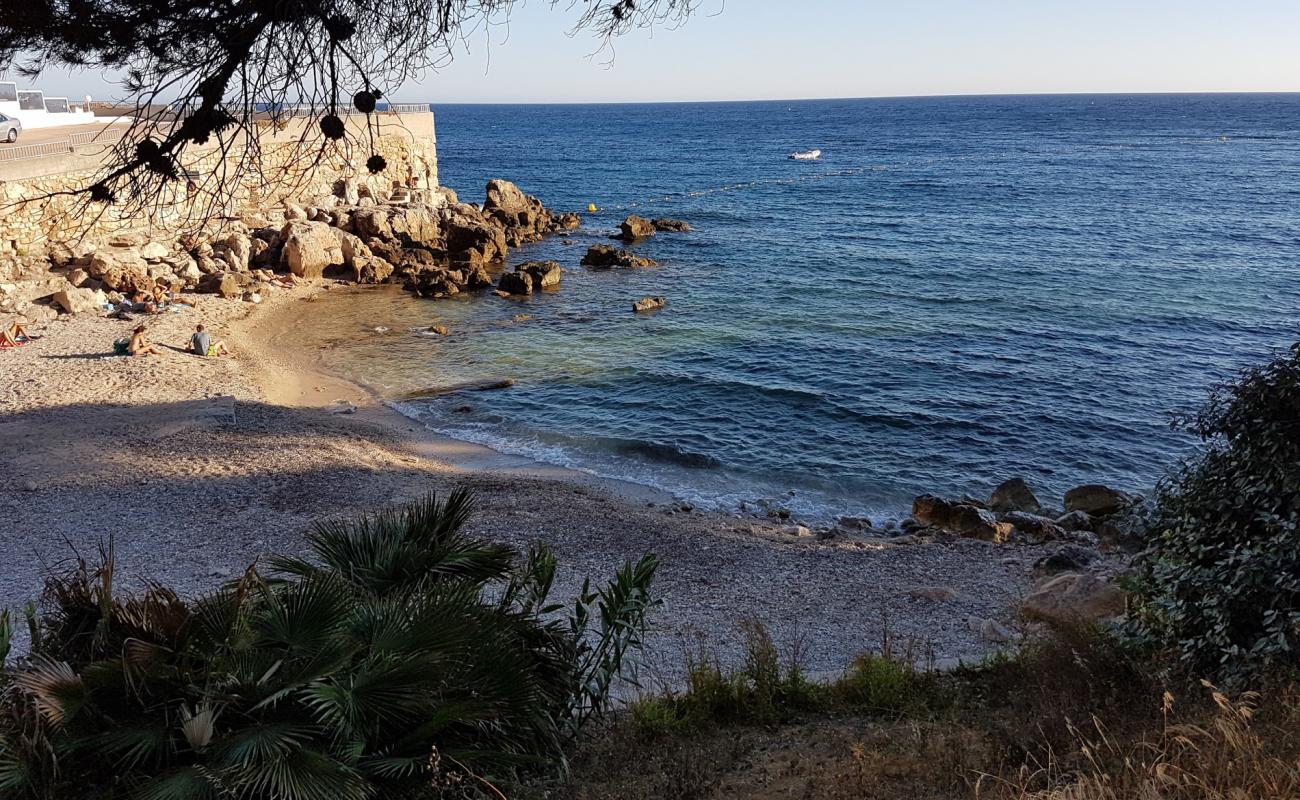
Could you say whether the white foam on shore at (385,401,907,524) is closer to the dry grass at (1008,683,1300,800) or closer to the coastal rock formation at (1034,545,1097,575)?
the coastal rock formation at (1034,545,1097,575)

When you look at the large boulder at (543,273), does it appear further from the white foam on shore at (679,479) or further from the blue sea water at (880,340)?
the white foam on shore at (679,479)

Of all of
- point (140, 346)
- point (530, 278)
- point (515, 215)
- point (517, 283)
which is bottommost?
point (140, 346)

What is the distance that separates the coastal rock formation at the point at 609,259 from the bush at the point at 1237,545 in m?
32.3

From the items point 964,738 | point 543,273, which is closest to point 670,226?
point 543,273

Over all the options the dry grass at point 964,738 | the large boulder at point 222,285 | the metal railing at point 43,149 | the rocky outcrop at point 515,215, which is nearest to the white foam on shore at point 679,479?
the dry grass at point 964,738

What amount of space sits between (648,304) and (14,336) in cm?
1832

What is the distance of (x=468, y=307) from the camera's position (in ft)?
106

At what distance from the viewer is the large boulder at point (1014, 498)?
56.5 feet

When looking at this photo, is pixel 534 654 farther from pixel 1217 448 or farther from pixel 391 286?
pixel 391 286

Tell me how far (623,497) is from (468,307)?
1653cm

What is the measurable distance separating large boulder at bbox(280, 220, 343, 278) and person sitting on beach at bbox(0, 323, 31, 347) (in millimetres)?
10785

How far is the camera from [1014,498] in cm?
1733

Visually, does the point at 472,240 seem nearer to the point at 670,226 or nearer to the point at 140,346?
the point at 670,226

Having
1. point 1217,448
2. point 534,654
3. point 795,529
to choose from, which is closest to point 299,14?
point 534,654
